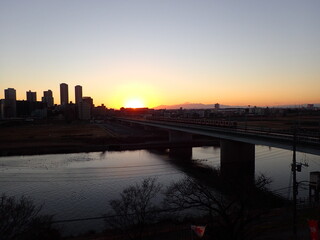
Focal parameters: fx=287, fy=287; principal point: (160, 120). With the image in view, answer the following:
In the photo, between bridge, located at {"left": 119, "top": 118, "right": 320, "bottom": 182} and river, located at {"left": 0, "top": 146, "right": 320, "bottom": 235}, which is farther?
bridge, located at {"left": 119, "top": 118, "right": 320, "bottom": 182}

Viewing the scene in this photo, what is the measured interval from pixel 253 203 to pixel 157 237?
31.6 ft

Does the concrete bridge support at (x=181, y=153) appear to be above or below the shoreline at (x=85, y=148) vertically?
below

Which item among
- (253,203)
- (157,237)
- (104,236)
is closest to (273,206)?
(253,203)

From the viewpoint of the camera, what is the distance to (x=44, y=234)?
1322 cm

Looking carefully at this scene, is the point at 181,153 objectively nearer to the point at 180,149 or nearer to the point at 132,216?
the point at 180,149

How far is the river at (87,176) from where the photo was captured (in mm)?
20125

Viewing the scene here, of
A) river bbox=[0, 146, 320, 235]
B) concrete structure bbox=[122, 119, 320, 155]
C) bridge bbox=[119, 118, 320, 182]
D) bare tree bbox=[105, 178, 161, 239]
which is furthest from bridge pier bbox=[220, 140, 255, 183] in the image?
bare tree bbox=[105, 178, 161, 239]

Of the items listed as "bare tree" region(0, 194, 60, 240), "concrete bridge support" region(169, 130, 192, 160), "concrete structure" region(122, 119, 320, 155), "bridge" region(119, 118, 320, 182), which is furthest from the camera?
"concrete bridge support" region(169, 130, 192, 160)

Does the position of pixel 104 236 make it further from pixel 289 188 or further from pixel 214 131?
pixel 214 131

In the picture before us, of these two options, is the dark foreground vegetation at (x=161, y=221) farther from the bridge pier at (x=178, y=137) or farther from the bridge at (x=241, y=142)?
the bridge pier at (x=178, y=137)

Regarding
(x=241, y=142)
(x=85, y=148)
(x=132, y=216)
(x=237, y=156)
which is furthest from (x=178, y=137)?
(x=132, y=216)

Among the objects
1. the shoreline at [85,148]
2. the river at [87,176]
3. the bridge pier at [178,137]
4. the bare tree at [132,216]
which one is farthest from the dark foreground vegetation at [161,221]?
the bridge pier at [178,137]

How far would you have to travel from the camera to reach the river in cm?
2012

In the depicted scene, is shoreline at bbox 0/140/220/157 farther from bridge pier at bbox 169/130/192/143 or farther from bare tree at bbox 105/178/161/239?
bare tree at bbox 105/178/161/239
